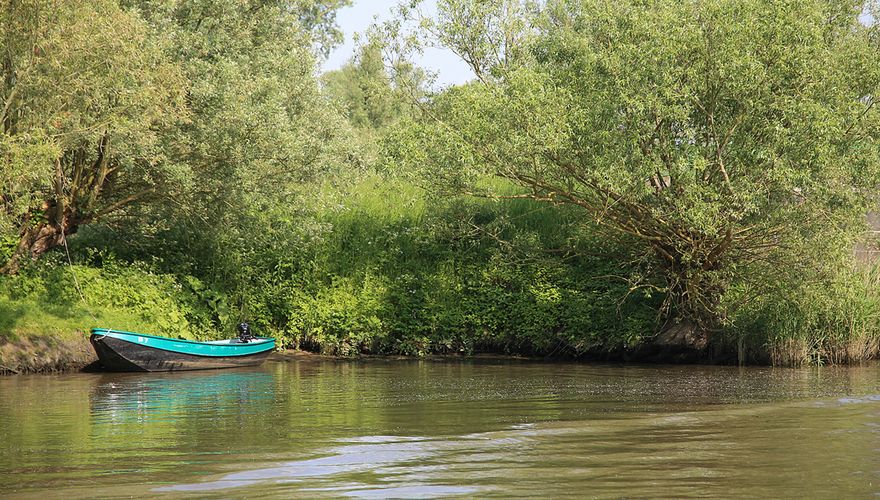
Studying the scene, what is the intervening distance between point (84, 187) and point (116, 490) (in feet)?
54.3

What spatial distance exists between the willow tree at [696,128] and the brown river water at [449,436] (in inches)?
124

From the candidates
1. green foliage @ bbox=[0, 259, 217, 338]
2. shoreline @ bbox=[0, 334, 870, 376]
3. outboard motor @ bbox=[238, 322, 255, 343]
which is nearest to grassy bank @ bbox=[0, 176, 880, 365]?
green foliage @ bbox=[0, 259, 217, 338]

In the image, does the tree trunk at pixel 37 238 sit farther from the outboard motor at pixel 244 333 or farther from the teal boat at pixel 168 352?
the outboard motor at pixel 244 333

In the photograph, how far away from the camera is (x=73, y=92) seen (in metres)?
19.8

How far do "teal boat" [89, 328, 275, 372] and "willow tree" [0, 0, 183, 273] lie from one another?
119 inches

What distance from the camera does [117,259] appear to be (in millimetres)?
25328

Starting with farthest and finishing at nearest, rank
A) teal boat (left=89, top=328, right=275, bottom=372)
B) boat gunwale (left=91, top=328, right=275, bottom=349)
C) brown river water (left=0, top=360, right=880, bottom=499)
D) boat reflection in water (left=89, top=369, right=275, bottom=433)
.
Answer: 1. teal boat (left=89, top=328, right=275, bottom=372)
2. boat gunwale (left=91, top=328, right=275, bottom=349)
3. boat reflection in water (left=89, top=369, right=275, bottom=433)
4. brown river water (left=0, top=360, right=880, bottom=499)

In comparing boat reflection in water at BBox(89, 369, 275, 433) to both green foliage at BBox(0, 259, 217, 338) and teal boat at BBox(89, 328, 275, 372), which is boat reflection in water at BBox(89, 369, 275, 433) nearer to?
teal boat at BBox(89, 328, 275, 372)

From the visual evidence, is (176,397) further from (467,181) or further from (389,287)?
(389,287)

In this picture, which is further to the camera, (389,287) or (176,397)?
(389,287)

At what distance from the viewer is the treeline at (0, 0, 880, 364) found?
19906mm

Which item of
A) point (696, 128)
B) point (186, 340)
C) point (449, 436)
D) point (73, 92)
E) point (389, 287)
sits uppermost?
point (73, 92)

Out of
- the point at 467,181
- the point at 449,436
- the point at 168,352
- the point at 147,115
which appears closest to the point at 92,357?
the point at 168,352

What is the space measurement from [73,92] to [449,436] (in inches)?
468
